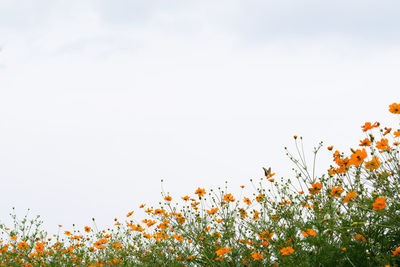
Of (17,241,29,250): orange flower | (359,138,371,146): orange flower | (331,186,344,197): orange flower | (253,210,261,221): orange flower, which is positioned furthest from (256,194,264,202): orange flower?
(17,241,29,250): orange flower

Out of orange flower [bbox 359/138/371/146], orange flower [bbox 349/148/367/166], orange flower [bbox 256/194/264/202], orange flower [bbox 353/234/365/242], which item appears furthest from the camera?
orange flower [bbox 256/194/264/202]

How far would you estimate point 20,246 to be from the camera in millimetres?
5285

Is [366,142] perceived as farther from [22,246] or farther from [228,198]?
[22,246]

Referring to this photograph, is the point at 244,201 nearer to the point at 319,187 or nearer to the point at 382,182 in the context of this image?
the point at 319,187

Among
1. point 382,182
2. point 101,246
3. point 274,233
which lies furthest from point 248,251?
point 101,246

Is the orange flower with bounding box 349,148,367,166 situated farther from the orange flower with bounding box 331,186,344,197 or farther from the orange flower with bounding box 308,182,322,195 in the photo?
the orange flower with bounding box 308,182,322,195

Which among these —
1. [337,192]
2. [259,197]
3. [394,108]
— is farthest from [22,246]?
[394,108]

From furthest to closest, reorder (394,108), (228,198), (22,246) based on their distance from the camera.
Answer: (22,246) < (228,198) < (394,108)

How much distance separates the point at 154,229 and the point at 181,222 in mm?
804

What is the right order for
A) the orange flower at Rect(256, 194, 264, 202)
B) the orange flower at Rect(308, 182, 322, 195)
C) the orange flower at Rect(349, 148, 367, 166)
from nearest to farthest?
1. the orange flower at Rect(349, 148, 367, 166)
2. the orange flower at Rect(308, 182, 322, 195)
3. the orange flower at Rect(256, 194, 264, 202)

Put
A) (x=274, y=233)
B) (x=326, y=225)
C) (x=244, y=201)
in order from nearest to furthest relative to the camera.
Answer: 1. (x=326, y=225)
2. (x=274, y=233)
3. (x=244, y=201)

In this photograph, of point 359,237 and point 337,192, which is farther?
point 337,192

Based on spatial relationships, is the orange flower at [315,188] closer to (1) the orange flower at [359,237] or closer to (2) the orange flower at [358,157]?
(1) the orange flower at [359,237]

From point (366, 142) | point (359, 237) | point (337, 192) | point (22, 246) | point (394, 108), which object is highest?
point (22, 246)
